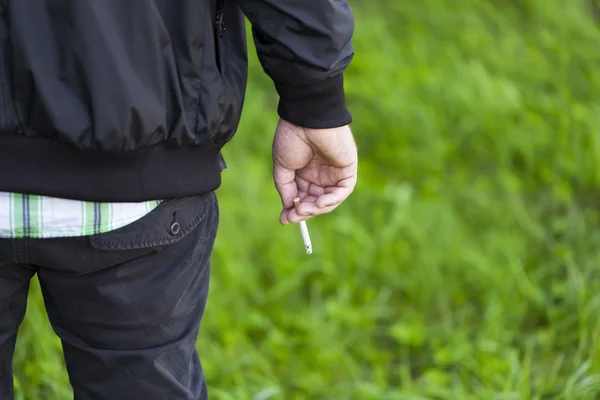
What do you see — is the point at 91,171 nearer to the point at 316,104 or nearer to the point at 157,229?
the point at 157,229

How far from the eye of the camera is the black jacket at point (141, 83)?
1.10 meters

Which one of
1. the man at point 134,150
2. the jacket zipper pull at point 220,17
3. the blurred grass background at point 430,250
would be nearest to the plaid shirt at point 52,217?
the man at point 134,150

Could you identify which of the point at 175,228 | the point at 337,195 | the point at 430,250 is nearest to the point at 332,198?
the point at 337,195

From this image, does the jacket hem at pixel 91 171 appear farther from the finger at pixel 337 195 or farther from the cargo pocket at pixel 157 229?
the finger at pixel 337 195

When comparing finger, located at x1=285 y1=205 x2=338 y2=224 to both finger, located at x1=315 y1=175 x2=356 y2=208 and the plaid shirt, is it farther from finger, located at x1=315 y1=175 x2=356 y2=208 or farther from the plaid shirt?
the plaid shirt

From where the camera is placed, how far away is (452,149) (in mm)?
3430

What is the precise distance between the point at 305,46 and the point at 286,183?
0.33 m

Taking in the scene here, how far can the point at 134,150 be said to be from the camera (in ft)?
3.83

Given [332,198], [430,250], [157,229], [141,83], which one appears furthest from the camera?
[430,250]

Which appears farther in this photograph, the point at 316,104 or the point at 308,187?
the point at 308,187

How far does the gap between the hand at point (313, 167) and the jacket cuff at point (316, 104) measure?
0.06 ft

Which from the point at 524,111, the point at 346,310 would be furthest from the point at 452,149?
the point at 346,310

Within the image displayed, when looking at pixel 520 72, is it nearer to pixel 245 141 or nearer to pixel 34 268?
pixel 245 141

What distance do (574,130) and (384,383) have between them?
1.62m
